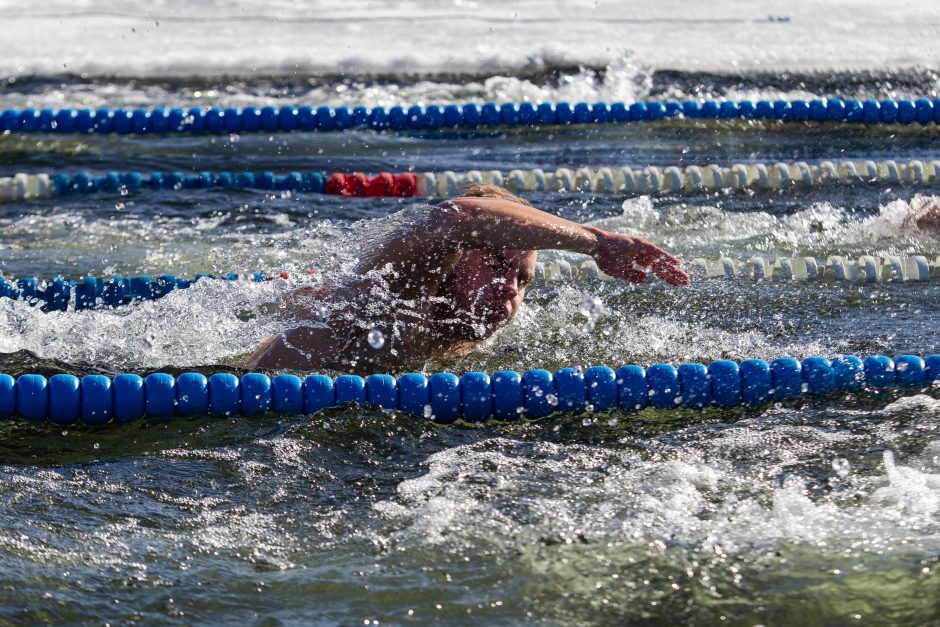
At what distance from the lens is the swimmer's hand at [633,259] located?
320cm

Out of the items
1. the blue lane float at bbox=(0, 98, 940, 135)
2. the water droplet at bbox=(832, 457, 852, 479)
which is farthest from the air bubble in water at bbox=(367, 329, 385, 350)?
the blue lane float at bbox=(0, 98, 940, 135)

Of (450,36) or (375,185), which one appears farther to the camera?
(450,36)

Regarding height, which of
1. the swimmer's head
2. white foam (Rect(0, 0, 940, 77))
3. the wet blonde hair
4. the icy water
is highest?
white foam (Rect(0, 0, 940, 77))

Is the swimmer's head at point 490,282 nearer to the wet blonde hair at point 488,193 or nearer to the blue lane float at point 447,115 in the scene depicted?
the wet blonde hair at point 488,193

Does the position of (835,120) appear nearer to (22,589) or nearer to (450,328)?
(450,328)

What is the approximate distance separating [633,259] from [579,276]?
1.19 m

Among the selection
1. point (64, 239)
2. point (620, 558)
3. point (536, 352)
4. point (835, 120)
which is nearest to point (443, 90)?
point (835, 120)

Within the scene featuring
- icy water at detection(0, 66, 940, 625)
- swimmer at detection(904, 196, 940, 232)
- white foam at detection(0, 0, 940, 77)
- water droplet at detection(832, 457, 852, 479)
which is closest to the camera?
icy water at detection(0, 66, 940, 625)

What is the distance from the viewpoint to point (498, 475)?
2809 millimetres

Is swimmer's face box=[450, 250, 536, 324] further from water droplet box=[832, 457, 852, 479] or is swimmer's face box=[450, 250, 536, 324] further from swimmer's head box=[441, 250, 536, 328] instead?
water droplet box=[832, 457, 852, 479]

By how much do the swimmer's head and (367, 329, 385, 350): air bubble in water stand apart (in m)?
0.28

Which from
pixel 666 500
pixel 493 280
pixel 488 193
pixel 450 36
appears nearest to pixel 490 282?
pixel 493 280

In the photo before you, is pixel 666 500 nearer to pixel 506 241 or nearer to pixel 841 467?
pixel 841 467

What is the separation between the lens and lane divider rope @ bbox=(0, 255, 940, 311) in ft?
13.7
